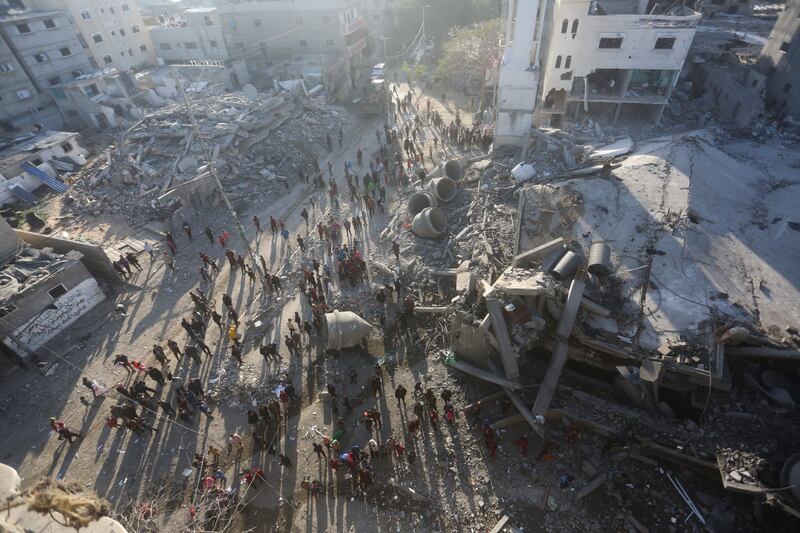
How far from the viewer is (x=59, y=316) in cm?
1553

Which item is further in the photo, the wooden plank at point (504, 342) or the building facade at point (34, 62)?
the building facade at point (34, 62)

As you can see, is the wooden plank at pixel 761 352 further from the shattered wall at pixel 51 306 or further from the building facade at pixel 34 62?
the building facade at pixel 34 62

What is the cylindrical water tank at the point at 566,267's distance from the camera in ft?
41.0

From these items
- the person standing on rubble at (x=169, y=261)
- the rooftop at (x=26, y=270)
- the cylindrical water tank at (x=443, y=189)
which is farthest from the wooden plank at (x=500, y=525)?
the rooftop at (x=26, y=270)

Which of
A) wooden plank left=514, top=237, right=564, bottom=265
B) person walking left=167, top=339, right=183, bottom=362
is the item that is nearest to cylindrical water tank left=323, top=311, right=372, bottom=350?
person walking left=167, top=339, right=183, bottom=362

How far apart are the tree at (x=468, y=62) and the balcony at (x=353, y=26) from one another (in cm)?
901

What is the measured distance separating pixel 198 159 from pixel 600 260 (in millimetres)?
22583

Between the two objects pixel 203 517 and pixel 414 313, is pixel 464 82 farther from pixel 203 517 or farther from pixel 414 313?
pixel 203 517

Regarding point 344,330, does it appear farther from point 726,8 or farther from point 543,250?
point 726,8

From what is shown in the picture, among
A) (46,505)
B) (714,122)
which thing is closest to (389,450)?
(46,505)

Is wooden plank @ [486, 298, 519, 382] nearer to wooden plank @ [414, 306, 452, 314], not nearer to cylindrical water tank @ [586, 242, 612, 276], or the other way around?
wooden plank @ [414, 306, 452, 314]

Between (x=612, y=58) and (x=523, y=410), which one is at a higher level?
(x=612, y=58)

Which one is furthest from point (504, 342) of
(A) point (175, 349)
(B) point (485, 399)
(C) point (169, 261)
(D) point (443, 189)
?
(C) point (169, 261)

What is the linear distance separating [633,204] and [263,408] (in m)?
15.3
